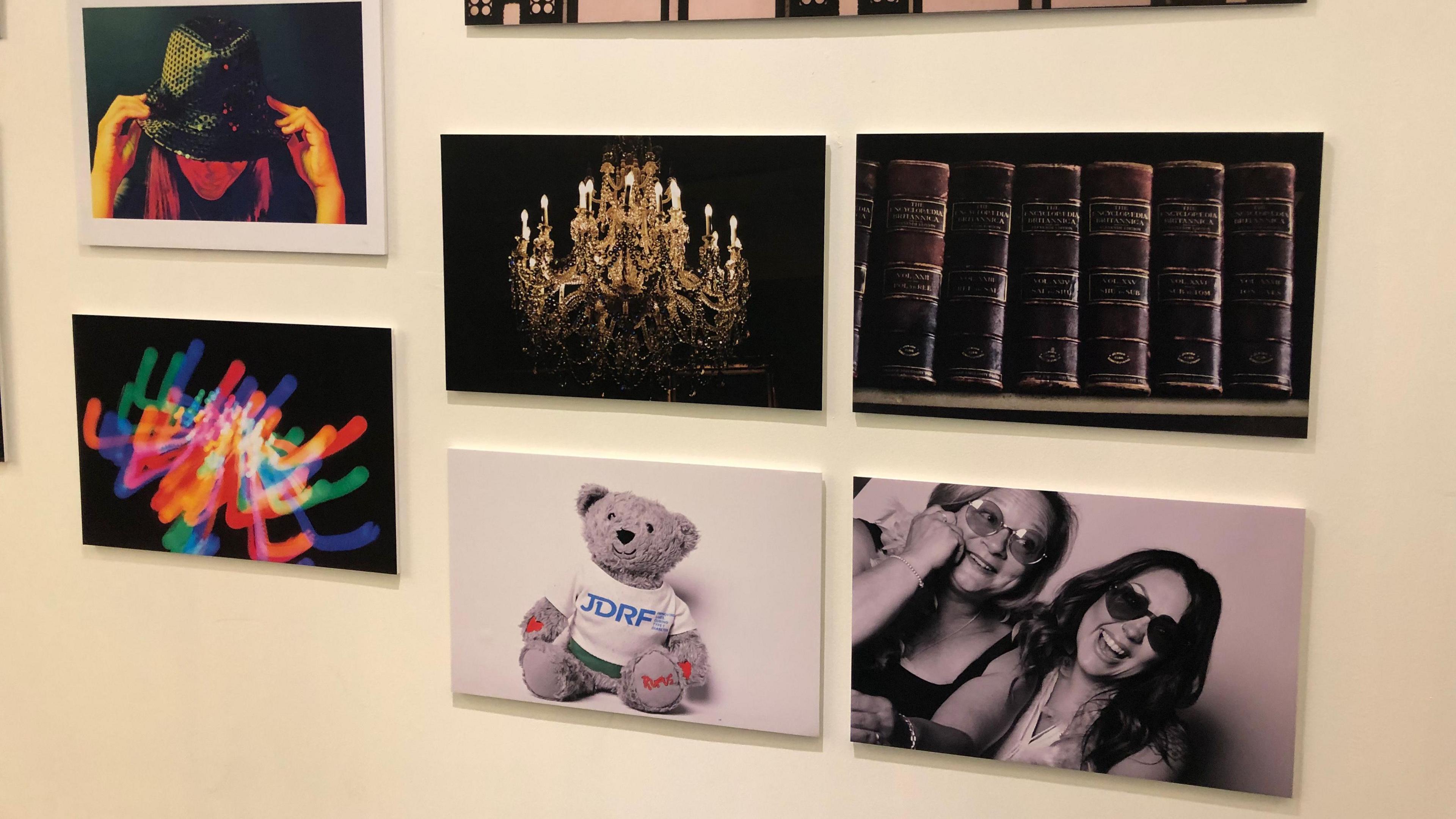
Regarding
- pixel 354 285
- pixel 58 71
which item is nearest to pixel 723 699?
pixel 354 285

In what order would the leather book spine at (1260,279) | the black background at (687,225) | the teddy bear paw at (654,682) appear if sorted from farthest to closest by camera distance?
the teddy bear paw at (654,682)
the black background at (687,225)
the leather book spine at (1260,279)

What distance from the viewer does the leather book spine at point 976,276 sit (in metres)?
1.24

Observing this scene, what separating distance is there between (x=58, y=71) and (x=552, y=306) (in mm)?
794

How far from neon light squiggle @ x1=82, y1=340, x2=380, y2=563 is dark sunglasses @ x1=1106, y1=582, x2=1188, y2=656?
3.13 ft

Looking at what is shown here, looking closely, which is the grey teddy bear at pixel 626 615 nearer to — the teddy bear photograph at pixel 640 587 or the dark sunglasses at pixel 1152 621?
the teddy bear photograph at pixel 640 587

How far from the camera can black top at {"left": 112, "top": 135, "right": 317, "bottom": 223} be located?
4.67 feet

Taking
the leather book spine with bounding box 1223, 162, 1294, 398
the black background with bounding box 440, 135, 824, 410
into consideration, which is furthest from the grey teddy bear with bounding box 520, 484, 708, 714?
the leather book spine with bounding box 1223, 162, 1294, 398

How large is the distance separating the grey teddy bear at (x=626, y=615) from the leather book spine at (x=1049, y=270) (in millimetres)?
468

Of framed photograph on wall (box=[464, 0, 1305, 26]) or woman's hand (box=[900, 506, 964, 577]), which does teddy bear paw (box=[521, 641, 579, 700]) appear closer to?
woman's hand (box=[900, 506, 964, 577])

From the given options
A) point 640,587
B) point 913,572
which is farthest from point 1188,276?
point 640,587

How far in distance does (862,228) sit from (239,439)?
0.89m

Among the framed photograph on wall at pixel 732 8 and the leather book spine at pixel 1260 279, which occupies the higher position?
the framed photograph on wall at pixel 732 8

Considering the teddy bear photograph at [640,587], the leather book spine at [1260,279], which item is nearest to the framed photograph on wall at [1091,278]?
the leather book spine at [1260,279]

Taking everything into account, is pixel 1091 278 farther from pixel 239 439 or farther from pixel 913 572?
pixel 239 439
